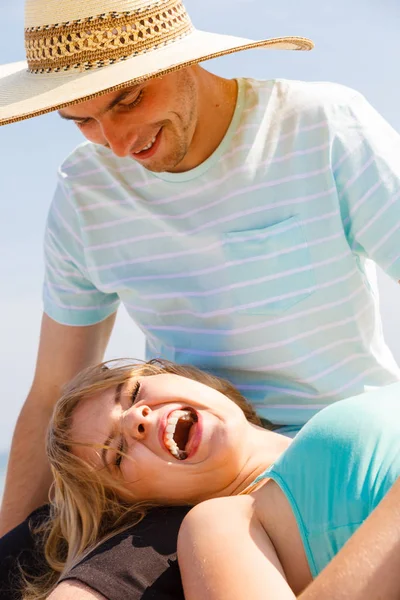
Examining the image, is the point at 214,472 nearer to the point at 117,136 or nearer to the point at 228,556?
the point at 228,556

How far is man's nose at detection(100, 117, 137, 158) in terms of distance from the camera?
232 centimetres

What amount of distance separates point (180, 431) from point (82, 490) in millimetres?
297

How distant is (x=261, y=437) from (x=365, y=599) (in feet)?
3.19

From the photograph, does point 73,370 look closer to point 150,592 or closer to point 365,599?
point 150,592

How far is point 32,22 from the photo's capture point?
89.7 inches

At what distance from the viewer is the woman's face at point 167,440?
227cm

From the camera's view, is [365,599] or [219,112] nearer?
[365,599]

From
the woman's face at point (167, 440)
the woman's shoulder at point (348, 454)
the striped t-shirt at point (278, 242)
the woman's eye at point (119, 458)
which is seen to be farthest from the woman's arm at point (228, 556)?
the striped t-shirt at point (278, 242)

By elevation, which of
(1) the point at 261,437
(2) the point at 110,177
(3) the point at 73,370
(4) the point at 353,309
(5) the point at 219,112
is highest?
(5) the point at 219,112

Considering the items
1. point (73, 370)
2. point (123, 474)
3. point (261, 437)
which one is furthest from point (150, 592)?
point (73, 370)

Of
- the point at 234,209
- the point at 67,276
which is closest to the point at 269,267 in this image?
the point at 234,209

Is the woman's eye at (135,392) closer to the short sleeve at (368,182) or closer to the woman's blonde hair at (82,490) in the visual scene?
the woman's blonde hair at (82,490)

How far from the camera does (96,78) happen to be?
83.7 inches

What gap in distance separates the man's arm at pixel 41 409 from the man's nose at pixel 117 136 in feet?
2.79
